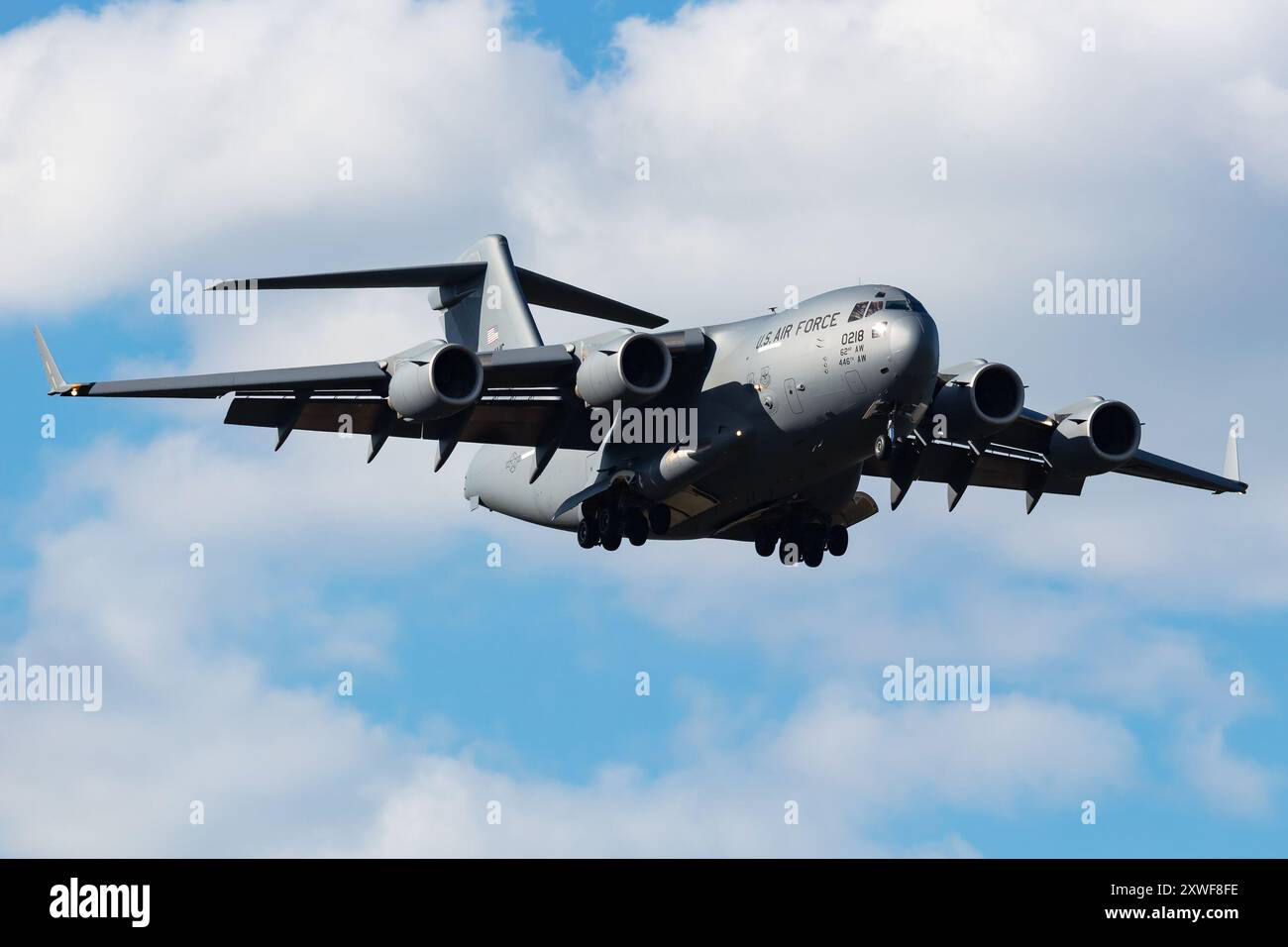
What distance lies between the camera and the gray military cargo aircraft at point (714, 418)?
21.1 metres

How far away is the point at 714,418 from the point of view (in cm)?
2225

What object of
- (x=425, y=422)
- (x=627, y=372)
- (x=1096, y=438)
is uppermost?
(x=627, y=372)

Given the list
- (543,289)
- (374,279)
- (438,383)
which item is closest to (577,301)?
(543,289)

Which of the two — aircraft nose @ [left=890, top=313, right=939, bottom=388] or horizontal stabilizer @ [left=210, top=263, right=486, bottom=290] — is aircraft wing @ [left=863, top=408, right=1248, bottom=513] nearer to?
aircraft nose @ [left=890, top=313, right=939, bottom=388]

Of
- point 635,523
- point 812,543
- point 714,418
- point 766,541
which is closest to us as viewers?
point 714,418

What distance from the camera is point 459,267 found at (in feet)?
90.7

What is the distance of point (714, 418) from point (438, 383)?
3.31 metres

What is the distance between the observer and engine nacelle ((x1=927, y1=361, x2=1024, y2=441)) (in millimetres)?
22453

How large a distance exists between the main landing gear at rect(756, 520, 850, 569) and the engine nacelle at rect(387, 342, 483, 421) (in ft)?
16.6

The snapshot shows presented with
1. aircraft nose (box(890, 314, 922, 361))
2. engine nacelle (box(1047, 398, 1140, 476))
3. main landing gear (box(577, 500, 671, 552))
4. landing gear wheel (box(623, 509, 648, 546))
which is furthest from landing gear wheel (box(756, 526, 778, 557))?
aircraft nose (box(890, 314, 922, 361))

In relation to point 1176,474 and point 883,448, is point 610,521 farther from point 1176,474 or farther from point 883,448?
point 1176,474

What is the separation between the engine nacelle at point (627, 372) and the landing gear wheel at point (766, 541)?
11.7 feet
